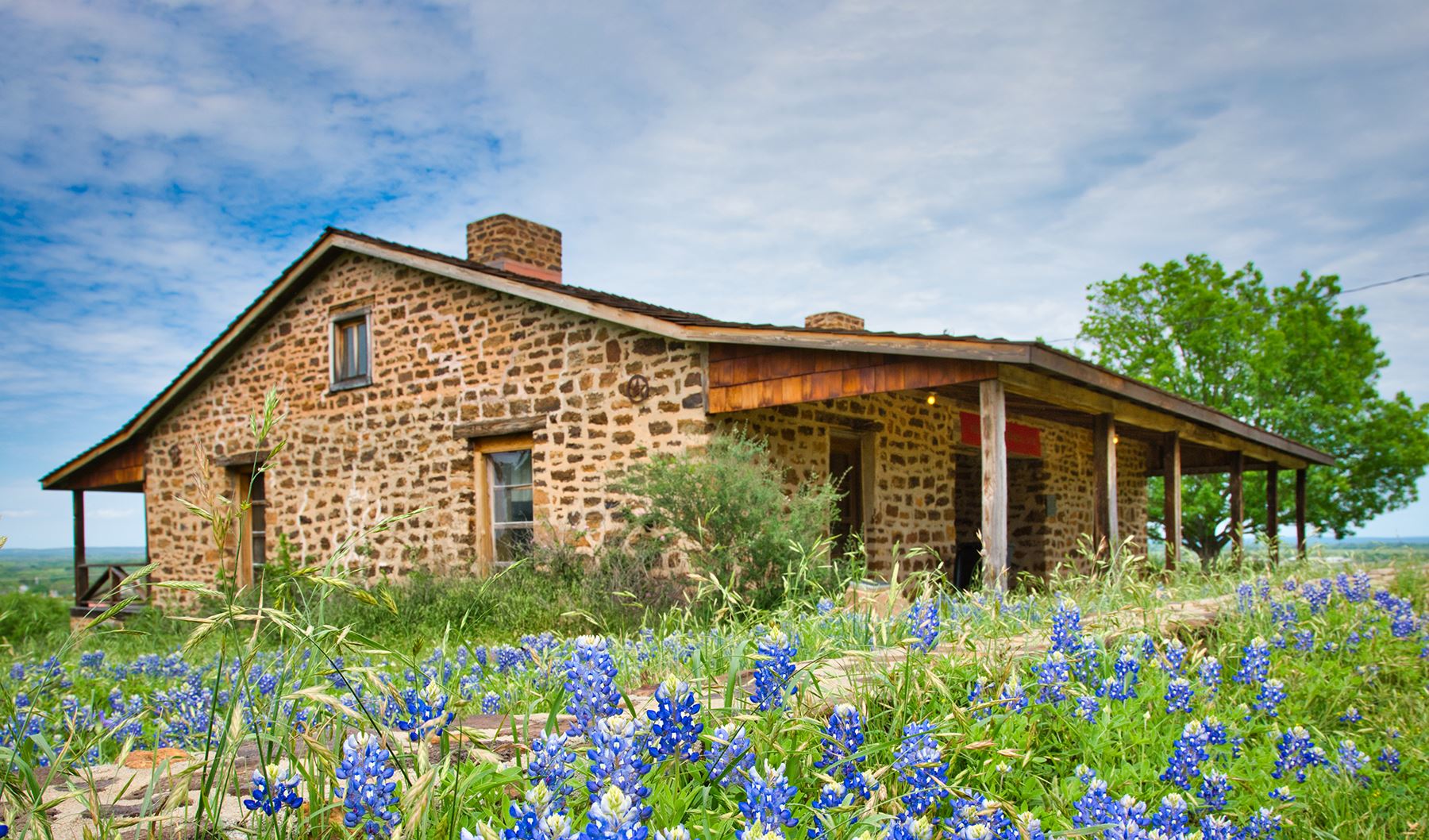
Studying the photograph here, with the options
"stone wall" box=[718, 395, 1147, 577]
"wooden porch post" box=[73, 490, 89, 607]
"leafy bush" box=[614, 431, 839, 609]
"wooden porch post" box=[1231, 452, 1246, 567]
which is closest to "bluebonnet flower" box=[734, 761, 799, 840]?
"leafy bush" box=[614, 431, 839, 609]

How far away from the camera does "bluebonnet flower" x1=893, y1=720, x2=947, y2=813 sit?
1.70 metres

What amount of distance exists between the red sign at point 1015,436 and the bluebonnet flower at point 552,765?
10375 mm

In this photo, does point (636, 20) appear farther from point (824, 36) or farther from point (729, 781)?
point (729, 781)

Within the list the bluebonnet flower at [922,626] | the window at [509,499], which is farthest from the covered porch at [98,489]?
the bluebonnet flower at [922,626]

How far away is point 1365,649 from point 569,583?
6318 millimetres

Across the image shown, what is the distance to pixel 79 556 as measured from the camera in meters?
15.2

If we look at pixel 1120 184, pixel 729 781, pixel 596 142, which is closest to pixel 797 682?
pixel 729 781

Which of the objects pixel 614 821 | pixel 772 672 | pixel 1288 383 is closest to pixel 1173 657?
pixel 772 672

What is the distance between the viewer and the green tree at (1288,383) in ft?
73.2

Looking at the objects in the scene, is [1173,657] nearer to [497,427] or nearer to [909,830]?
[909,830]

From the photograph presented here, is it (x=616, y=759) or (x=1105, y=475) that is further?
(x=1105, y=475)

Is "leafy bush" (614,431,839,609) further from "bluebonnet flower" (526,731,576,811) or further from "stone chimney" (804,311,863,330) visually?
"bluebonnet flower" (526,731,576,811)

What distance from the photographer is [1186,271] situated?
79.7ft

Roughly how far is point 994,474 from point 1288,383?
20.1 meters
